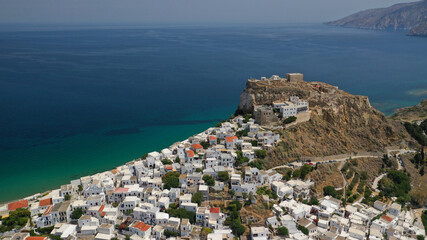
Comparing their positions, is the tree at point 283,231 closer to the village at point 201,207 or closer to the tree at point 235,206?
the village at point 201,207

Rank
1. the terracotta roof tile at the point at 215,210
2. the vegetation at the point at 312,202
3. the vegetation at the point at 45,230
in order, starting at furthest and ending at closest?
the vegetation at the point at 312,202, the terracotta roof tile at the point at 215,210, the vegetation at the point at 45,230

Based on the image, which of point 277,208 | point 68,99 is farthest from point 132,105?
point 277,208

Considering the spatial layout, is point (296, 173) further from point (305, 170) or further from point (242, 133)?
point (242, 133)

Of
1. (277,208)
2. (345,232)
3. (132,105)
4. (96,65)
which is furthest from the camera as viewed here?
(96,65)

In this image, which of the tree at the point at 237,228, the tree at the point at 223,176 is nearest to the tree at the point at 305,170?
the tree at the point at 223,176

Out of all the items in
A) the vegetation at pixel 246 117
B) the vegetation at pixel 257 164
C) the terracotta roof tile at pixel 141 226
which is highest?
the vegetation at pixel 246 117

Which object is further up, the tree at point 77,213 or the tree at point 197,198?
the tree at point 197,198

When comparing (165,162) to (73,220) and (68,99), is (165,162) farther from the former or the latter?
(68,99)

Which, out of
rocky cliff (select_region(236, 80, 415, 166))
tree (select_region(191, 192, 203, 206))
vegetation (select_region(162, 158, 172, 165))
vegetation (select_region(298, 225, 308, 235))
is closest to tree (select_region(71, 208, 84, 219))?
tree (select_region(191, 192, 203, 206))
